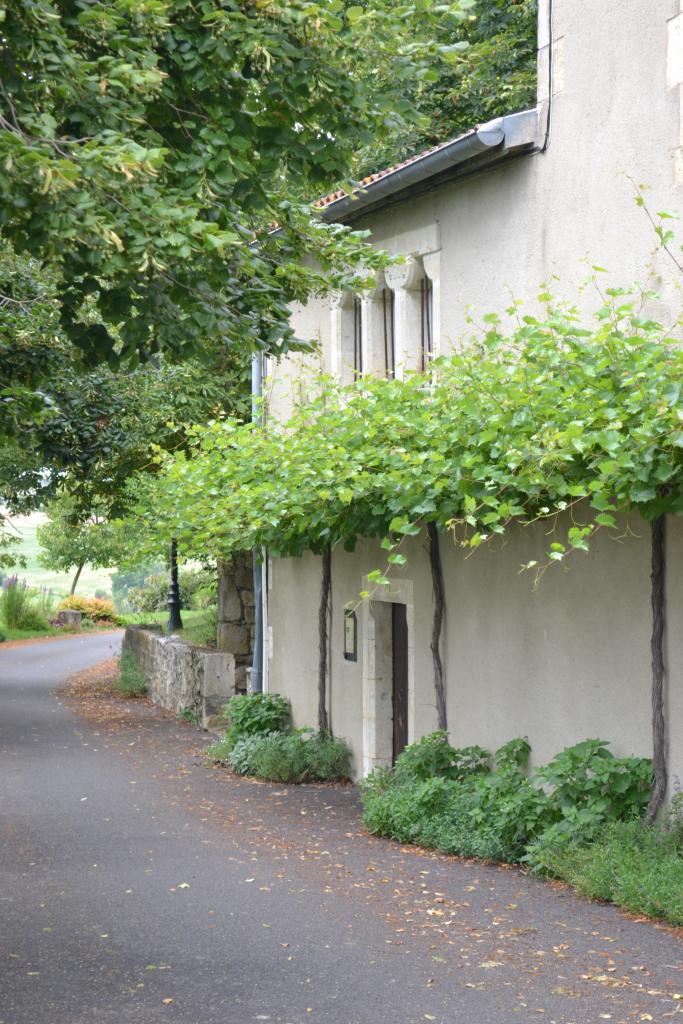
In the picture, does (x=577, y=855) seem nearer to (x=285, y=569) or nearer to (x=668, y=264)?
(x=668, y=264)

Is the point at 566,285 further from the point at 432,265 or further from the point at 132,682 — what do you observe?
the point at 132,682

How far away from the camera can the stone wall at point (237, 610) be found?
20.1m

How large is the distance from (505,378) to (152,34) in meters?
3.12

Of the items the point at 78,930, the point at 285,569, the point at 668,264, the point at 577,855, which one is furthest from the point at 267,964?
the point at 285,569

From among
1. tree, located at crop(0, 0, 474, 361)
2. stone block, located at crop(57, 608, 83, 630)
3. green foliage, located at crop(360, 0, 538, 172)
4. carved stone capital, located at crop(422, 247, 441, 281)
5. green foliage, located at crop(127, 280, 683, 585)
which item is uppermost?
green foliage, located at crop(360, 0, 538, 172)

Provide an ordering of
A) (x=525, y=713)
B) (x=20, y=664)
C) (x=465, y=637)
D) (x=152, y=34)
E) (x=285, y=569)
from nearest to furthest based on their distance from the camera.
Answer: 1. (x=152, y=34)
2. (x=525, y=713)
3. (x=465, y=637)
4. (x=285, y=569)
5. (x=20, y=664)

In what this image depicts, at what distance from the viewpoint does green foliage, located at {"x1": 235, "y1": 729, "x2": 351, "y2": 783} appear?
13.3 metres

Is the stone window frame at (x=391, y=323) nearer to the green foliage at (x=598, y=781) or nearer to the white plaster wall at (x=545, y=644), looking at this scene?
the white plaster wall at (x=545, y=644)

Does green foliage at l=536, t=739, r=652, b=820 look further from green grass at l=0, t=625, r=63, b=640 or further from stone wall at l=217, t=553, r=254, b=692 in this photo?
green grass at l=0, t=625, r=63, b=640

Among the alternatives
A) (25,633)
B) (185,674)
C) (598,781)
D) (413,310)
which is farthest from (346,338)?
(25,633)

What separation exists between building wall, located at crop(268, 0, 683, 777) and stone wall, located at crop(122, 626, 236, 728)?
6802 millimetres

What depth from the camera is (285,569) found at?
50.0 feet

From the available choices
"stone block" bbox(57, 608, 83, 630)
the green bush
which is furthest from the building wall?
"stone block" bbox(57, 608, 83, 630)

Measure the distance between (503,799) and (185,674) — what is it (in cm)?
1075
